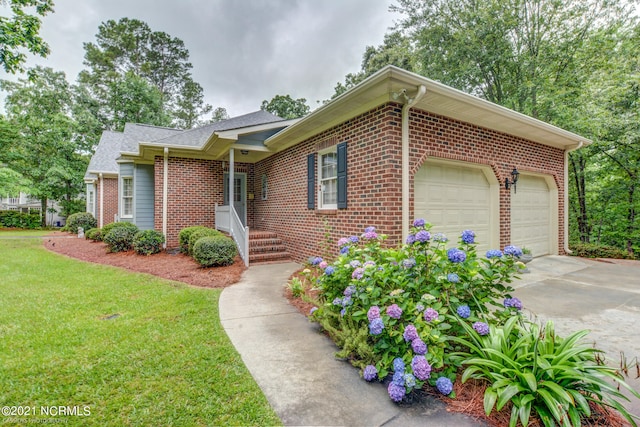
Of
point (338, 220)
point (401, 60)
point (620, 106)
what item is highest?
point (401, 60)

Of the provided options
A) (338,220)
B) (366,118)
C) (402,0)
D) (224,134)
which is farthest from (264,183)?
(402,0)

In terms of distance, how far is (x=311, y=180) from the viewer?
682cm

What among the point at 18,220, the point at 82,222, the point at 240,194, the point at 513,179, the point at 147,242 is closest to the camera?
the point at 513,179

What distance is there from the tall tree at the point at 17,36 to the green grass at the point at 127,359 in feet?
18.7

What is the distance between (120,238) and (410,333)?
9.63 metres

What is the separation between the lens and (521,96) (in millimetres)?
11305

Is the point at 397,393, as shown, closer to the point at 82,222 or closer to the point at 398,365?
the point at 398,365

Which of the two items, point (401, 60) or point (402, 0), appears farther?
point (401, 60)

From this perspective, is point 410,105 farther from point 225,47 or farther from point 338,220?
point 225,47

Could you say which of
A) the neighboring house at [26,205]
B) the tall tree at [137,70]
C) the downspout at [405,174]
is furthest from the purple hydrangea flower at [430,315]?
the neighboring house at [26,205]

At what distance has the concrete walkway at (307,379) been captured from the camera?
193 cm

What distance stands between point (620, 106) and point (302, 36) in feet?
36.5

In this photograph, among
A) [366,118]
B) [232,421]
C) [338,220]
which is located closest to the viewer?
[232,421]

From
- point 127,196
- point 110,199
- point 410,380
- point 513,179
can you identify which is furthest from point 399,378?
point 110,199
